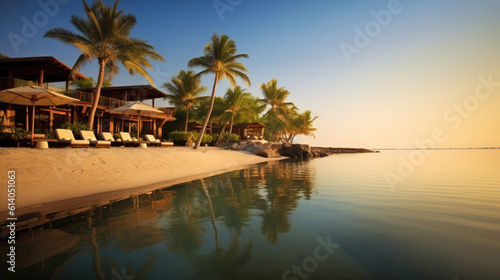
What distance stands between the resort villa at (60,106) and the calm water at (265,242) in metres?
11.8

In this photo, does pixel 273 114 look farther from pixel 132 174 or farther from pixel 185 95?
pixel 132 174

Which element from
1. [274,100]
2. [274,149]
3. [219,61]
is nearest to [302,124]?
[274,100]

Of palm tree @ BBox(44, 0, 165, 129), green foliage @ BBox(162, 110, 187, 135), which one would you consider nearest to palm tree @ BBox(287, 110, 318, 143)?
green foliage @ BBox(162, 110, 187, 135)

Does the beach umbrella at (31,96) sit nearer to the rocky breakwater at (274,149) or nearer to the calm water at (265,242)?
the calm water at (265,242)

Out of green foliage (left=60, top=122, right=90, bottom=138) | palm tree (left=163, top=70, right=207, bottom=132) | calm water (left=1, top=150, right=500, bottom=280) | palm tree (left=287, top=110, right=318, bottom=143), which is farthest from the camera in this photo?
palm tree (left=287, top=110, right=318, bottom=143)

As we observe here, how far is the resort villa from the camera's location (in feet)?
56.4

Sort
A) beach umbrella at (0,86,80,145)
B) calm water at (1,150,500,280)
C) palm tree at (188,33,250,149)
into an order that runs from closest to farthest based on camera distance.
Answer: calm water at (1,150,500,280) → beach umbrella at (0,86,80,145) → palm tree at (188,33,250,149)

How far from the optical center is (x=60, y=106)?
808 inches

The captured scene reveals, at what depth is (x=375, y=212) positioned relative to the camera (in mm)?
5523

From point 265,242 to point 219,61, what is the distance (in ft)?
66.1

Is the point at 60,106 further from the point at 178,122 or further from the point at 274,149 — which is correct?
the point at 274,149

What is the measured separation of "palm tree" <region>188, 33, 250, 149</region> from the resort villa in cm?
837

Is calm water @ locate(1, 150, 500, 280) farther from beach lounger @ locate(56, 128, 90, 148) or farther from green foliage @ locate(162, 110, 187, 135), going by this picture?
green foliage @ locate(162, 110, 187, 135)

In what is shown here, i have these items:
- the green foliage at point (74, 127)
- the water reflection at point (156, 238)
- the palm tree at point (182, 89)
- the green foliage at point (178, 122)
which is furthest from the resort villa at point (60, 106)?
the water reflection at point (156, 238)
